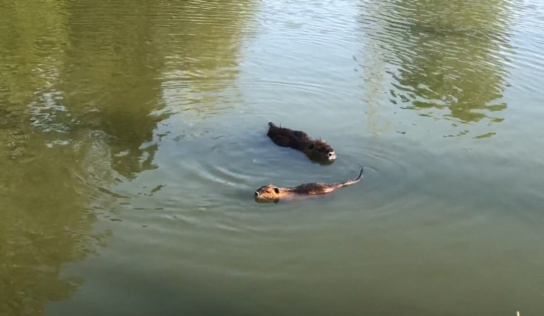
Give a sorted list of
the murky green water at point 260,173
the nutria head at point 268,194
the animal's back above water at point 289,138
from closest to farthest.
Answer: the murky green water at point 260,173, the nutria head at point 268,194, the animal's back above water at point 289,138

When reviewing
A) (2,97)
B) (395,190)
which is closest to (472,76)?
(395,190)

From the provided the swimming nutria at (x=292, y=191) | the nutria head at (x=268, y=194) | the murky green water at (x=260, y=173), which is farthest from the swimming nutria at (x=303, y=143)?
the nutria head at (x=268, y=194)

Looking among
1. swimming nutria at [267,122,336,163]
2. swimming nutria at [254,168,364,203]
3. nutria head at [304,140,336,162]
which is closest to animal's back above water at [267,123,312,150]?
swimming nutria at [267,122,336,163]

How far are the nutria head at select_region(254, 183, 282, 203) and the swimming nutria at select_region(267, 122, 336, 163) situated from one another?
1.44 metres

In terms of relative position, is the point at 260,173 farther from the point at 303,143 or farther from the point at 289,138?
the point at 289,138

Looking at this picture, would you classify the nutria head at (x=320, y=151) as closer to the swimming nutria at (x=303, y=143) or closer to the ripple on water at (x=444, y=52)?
the swimming nutria at (x=303, y=143)

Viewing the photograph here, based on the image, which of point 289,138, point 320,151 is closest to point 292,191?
point 320,151

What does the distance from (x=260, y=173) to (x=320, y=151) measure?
92 centimetres

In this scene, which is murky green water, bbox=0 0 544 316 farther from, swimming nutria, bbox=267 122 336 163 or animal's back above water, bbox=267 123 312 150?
animal's back above water, bbox=267 123 312 150

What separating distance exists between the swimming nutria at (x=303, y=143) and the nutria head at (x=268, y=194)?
4.74 feet

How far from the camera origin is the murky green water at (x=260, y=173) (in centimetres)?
600

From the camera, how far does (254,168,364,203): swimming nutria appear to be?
746 centimetres

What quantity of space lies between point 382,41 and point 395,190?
28.3 ft

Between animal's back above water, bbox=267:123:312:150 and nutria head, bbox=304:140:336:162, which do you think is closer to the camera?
nutria head, bbox=304:140:336:162
